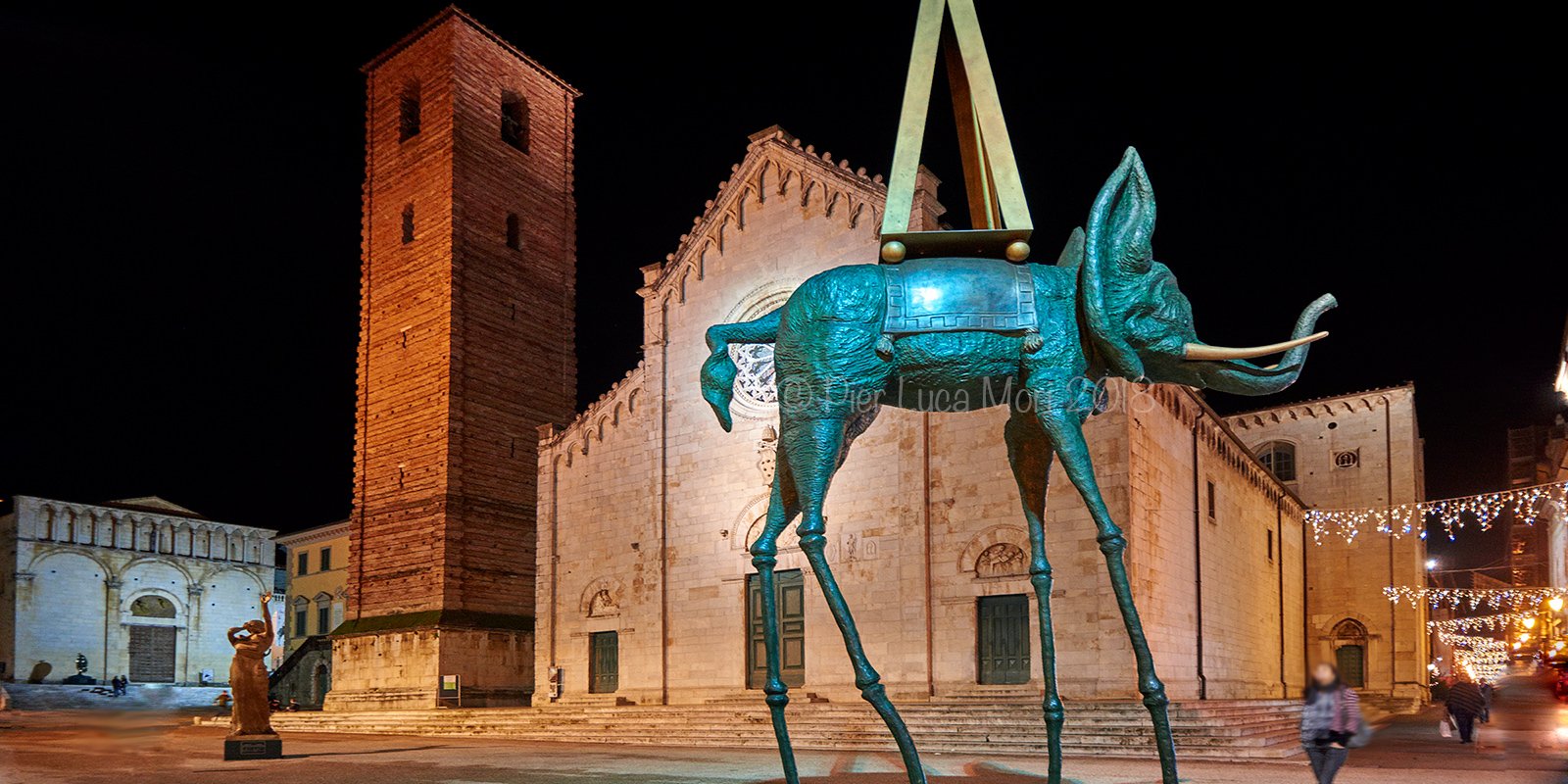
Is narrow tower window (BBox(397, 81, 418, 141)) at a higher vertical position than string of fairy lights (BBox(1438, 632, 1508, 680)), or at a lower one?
higher

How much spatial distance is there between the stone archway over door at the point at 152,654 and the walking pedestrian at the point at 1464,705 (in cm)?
5599

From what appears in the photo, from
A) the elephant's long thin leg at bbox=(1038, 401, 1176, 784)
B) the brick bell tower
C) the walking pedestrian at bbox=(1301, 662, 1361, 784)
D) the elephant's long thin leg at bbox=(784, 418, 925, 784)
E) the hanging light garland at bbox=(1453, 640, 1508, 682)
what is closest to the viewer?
the elephant's long thin leg at bbox=(1038, 401, 1176, 784)

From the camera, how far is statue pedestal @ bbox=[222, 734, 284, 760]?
18.2 metres

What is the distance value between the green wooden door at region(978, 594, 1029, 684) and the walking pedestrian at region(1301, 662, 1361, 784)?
47.1 ft

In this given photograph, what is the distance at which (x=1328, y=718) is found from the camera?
8680 mm

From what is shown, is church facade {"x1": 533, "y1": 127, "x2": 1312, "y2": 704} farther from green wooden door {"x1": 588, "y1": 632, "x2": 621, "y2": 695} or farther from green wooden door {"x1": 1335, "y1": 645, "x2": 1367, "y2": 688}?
green wooden door {"x1": 1335, "y1": 645, "x2": 1367, "y2": 688}

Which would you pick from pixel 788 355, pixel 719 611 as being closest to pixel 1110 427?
pixel 719 611

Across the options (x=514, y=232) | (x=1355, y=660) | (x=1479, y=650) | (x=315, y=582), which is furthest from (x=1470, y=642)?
(x=315, y=582)

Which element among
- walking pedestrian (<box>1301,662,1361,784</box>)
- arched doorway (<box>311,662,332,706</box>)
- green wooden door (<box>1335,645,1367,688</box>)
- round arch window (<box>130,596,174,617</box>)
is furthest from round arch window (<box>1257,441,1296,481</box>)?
round arch window (<box>130,596,174,617</box>)

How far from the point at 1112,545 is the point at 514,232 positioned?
3279 cm

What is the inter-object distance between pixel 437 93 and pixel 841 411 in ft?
106

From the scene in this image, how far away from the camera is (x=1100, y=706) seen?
20.1m

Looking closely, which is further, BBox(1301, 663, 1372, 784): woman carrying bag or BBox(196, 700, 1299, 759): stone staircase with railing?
BBox(196, 700, 1299, 759): stone staircase with railing

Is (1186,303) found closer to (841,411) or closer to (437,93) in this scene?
(841,411)
